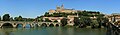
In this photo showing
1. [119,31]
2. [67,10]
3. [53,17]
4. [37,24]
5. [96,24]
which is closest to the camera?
[119,31]

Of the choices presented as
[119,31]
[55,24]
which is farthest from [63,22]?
[119,31]

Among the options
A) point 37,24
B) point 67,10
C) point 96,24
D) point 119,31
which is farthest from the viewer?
point 67,10

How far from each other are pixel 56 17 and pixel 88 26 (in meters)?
41.4

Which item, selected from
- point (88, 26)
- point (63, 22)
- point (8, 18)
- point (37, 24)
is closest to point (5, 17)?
point (8, 18)

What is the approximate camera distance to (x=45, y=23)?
8912cm

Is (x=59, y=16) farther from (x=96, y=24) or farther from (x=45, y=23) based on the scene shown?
(x=96, y=24)

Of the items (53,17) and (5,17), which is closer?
(5,17)

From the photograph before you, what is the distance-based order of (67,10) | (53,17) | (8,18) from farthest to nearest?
(67,10) → (53,17) → (8,18)

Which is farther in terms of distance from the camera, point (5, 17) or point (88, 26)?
point (5, 17)

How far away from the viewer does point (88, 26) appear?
74062 millimetres

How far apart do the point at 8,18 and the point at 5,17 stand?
4.12 feet

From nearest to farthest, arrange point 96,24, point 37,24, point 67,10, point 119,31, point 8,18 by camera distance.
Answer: point 119,31
point 96,24
point 37,24
point 8,18
point 67,10

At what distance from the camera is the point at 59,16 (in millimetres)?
116750

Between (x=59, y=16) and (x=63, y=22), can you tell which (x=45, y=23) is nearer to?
Result: (x=63, y=22)
